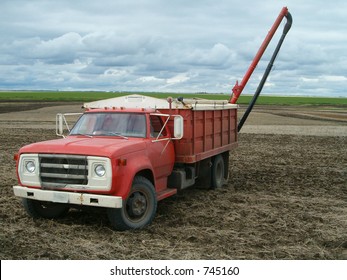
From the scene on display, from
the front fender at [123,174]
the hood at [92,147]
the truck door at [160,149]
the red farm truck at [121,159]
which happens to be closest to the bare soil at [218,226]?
the red farm truck at [121,159]

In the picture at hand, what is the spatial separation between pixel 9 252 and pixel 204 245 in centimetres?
283

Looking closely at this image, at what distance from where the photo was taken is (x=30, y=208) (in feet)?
28.6

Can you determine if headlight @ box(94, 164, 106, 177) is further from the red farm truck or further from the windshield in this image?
the windshield

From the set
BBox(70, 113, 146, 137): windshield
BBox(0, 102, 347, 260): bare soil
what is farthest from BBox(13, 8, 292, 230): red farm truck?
BBox(0, 102, 347, 260): bare soil

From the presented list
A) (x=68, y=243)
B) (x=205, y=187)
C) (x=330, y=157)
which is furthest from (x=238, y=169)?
(x=68, y=243)

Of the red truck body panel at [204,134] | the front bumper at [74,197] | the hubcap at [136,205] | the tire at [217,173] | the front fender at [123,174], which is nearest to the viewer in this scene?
the front bumper at [74,197]

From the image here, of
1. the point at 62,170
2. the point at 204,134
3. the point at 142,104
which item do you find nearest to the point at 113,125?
the point at 142,104

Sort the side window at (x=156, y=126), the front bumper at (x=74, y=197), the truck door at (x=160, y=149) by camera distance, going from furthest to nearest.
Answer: the side window at (x=156, y=126) < the truck door at (x=160, y=149) < the front bumper at (x=74, y=197)

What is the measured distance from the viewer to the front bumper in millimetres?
7504

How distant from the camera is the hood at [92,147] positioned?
769 centimetres

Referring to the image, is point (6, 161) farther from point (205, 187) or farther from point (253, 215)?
point (253, 215)

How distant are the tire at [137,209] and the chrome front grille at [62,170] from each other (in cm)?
75

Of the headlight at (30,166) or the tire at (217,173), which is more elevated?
the headlight at (30,166)

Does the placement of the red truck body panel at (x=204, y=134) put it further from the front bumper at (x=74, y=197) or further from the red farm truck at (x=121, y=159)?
the front bumper at (x=74, y=197)
